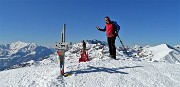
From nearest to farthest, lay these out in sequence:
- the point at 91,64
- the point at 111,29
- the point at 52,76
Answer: the point at 52,76 < the point at 91,64 < the point at 111,29

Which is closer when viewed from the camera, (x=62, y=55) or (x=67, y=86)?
(x=67, y=86)

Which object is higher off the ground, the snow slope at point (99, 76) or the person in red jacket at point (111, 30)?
the person in red jacket at point (111, 30)

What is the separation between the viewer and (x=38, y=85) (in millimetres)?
11188

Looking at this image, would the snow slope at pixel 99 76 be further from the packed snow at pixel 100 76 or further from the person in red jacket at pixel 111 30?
the person in red jacket at pixel 111 30

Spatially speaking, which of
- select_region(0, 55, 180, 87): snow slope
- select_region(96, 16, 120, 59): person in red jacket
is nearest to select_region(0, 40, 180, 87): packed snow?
select_region(0, 55, 180, 87): snow slope

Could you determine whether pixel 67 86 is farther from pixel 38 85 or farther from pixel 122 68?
pixel 122 68

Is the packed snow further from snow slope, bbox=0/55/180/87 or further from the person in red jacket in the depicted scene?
the person in red jacket

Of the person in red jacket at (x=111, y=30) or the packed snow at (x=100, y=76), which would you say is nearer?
the packed snow at (x=100, y=76)

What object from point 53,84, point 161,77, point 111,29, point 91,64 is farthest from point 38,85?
point 111,29

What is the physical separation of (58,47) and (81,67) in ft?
6.59

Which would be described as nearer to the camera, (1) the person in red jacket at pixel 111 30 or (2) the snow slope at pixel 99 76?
(2) the snow slope at pixel 99 76

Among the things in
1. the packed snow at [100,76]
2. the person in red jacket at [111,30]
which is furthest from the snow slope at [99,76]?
the person in red jacket at [111,30]

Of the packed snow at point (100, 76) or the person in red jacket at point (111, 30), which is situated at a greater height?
the person in red jacket at point (111, 30)

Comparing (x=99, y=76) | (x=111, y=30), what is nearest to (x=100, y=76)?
(x=99, y=76)
